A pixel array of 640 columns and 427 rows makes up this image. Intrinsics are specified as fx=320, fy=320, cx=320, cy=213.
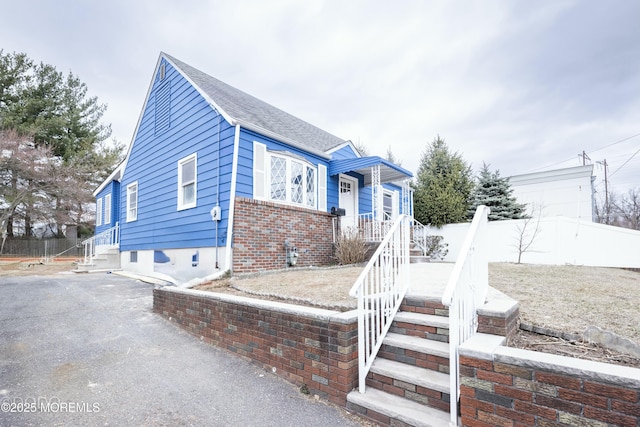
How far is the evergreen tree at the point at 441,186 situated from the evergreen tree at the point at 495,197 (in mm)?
466

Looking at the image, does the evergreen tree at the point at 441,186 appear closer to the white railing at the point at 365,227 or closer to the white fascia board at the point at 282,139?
the white railing at the point at 365,227

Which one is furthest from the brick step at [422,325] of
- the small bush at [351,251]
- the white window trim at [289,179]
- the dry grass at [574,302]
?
the white window trim at [289,179]

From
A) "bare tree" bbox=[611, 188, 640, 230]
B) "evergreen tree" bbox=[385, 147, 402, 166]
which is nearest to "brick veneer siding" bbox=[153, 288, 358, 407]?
"evergreen tree" bbox=[385, 147, 402, 166]

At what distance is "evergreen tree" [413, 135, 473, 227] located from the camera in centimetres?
1401

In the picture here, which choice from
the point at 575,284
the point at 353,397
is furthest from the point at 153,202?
the point at 575,284

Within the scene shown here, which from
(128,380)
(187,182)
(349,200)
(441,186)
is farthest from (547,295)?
(441,186)

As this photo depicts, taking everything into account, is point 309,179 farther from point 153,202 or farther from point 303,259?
point 153,202

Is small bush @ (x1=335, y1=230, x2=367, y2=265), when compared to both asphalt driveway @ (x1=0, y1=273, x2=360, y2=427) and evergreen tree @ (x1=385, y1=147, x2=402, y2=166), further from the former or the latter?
evergreen tree @ (x1=385, y1=147, x2=402, y2=166)

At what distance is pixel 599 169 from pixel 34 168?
1555 inches

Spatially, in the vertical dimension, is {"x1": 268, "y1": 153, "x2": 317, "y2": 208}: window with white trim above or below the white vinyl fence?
above

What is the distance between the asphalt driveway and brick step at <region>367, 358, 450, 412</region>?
0.41m

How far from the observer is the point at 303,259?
8359 millimetres

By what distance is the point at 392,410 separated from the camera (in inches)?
96.5

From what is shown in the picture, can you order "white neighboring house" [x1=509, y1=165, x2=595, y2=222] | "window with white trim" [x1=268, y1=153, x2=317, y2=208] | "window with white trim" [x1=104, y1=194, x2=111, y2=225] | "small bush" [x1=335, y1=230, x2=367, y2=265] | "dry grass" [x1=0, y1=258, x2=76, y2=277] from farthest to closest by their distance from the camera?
"white neighboring house" [x1=509, y1=165, x2=595, y2=222], "window with white trim" [x1=104, y1=194, x2=111, y2=225], "dry grass" [x1=0, y1=258, x2=76, y2=277], "small bush" [x1=335, y1=230, x2=367, y2=265], "window with white trim" [x1=268, y1=153, x2=317, y2=208]
